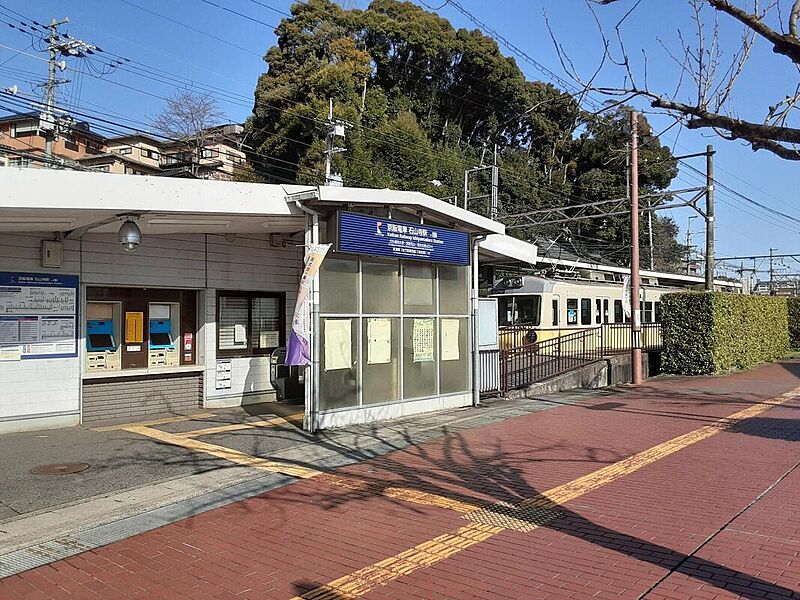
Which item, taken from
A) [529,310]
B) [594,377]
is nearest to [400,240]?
[594,377]

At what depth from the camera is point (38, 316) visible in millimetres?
10211

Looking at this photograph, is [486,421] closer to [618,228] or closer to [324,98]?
[324,98]

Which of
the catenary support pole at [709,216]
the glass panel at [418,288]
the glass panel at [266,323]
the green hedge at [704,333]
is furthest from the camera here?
the catenary support pole at [709,216]

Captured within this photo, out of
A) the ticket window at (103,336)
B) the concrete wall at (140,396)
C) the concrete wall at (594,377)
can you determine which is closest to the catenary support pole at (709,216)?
the concrete wall at (594,377)

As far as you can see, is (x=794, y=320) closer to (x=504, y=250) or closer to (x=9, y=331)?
(x=504, y=250)

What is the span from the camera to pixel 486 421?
38.3ft

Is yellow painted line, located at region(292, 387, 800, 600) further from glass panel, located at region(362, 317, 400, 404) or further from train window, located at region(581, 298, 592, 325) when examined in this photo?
train window, located at region(581, 298, 592, 325)

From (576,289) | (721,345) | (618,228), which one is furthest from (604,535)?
(618,228)

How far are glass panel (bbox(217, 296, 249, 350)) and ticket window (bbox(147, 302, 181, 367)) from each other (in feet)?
2.57

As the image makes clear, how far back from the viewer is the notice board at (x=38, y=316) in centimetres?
990

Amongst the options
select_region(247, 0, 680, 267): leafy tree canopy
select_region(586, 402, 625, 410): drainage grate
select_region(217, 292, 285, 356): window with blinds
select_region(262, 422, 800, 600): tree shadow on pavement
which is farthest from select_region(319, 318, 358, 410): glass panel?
select_region(247, 0, 680, 267): leafy tree canopy

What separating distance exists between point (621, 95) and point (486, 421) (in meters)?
6.64

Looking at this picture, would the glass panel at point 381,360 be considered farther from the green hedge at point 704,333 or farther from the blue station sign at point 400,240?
the green hedge at point 704,333

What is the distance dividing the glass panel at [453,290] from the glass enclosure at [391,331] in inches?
0.7
